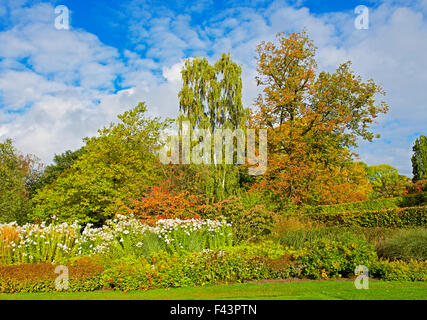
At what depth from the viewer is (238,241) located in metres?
8.94

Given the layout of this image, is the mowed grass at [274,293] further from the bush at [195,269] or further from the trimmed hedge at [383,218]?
the trimmed hedge at [383,218]

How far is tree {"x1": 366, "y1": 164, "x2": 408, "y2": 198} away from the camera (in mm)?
26109

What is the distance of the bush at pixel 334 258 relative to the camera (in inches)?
256

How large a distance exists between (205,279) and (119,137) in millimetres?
10141

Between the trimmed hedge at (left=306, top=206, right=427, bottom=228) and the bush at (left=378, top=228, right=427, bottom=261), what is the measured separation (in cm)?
391

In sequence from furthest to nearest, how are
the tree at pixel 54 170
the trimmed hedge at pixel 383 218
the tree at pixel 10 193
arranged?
the tree at pixel 54 170 < the tree at pixel 10 193 < the trimmed hedge at pixel 383 218

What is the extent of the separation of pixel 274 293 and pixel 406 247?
3.61m

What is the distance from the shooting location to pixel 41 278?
6086 mm

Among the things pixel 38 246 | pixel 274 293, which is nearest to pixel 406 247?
pixel 274 293

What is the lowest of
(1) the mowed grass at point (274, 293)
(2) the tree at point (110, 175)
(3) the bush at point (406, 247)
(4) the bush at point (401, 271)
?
(1) the mowed grass at point (274, 293)

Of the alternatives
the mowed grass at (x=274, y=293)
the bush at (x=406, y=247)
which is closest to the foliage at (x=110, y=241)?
the mowed grass at (x=274, y=293)

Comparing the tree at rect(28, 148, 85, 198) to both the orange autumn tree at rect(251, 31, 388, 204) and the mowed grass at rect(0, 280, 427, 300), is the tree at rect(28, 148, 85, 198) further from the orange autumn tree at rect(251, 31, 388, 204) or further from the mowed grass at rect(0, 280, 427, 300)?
the mowed grass at rect(0, 280, 427, 300)

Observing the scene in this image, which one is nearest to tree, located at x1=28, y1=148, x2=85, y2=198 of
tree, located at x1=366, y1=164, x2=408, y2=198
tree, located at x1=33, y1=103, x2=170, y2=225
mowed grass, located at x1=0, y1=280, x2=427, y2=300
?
tree, located at x1=33, y1=103, x2=170, y2=225

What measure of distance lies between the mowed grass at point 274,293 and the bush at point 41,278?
0.25 metres
